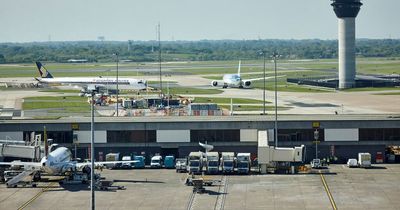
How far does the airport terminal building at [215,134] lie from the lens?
9694 cm

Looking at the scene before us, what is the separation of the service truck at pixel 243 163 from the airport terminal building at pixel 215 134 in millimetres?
6689

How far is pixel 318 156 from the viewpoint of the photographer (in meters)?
97.2

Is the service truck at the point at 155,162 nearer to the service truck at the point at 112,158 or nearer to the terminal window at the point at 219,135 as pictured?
the service truck at the point at 112,158

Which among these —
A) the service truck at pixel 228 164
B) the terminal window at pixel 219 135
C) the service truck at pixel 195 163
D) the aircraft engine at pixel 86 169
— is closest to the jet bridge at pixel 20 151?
the aircraft engine at pixel 86 169

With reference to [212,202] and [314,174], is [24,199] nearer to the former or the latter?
[212,202]

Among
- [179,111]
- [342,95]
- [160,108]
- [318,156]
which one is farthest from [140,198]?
[342,95]

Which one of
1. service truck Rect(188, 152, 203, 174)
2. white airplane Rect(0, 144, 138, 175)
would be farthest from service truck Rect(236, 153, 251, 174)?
A: white airplane Rect(0, 144, 138, 175)

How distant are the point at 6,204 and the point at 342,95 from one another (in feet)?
389

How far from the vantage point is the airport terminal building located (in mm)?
96938

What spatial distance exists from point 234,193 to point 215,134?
20154mm

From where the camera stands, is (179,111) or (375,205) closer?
(375,205)

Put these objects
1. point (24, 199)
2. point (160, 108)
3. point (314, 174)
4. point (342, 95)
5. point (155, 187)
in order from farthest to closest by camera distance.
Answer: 1. point (342, 95)
2. point (160, 108)
3. point (314, 174)
4. point (155, 187)
5. point (24, 199)

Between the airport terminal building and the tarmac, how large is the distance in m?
6.92

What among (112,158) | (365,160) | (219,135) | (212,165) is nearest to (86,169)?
(112,158)
